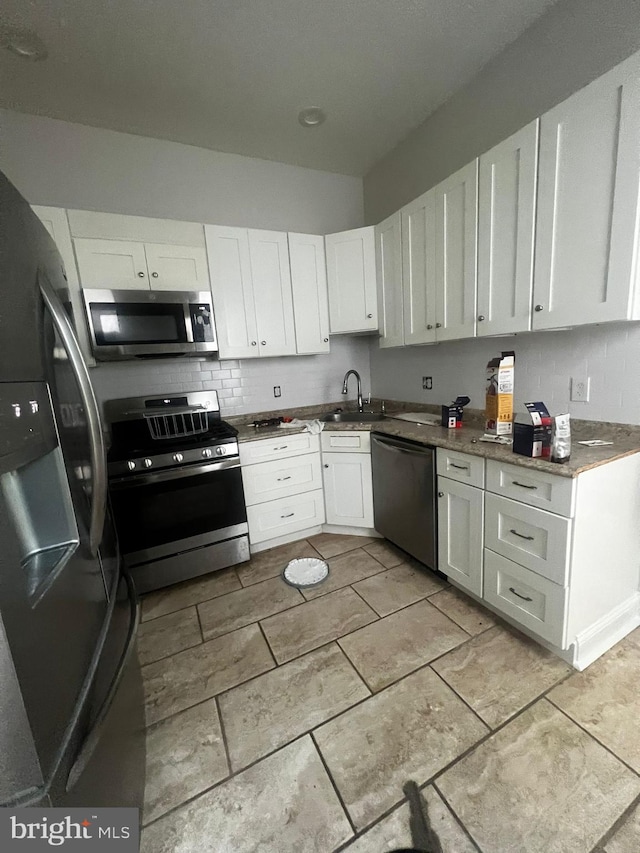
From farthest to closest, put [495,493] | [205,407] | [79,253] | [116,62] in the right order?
1. [205,407]
2. [79,253]
3. [116,62]
4. [495,493]

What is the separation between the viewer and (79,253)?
2045 millimetres

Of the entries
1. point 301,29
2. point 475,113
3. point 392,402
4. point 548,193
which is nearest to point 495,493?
point 548,193

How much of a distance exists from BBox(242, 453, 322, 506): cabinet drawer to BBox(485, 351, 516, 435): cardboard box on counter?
1.29 metres

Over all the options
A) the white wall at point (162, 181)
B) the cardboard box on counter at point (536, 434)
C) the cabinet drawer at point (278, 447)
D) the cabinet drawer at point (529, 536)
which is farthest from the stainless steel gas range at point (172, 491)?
the cardboard box on counter at point (536, 434)

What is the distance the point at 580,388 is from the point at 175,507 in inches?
92.8

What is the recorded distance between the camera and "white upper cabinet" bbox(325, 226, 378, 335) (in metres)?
2.66

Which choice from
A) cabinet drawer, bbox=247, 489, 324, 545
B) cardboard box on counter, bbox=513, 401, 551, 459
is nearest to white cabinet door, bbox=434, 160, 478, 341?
cardboard box on counter, bbox=513, 401, 551, 459

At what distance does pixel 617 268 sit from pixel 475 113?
154cm

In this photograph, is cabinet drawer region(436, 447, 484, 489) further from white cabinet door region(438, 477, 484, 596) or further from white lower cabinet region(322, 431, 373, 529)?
white lower cabinet region(322, 431, 373, 529)

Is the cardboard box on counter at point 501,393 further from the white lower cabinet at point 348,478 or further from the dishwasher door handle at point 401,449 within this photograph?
the white lower cabinet at point 348,478

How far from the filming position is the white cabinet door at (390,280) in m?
2.43

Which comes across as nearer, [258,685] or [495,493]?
[258,685]

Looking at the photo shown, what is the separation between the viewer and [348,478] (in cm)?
262

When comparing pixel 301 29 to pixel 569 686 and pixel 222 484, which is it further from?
pixel 569 686
